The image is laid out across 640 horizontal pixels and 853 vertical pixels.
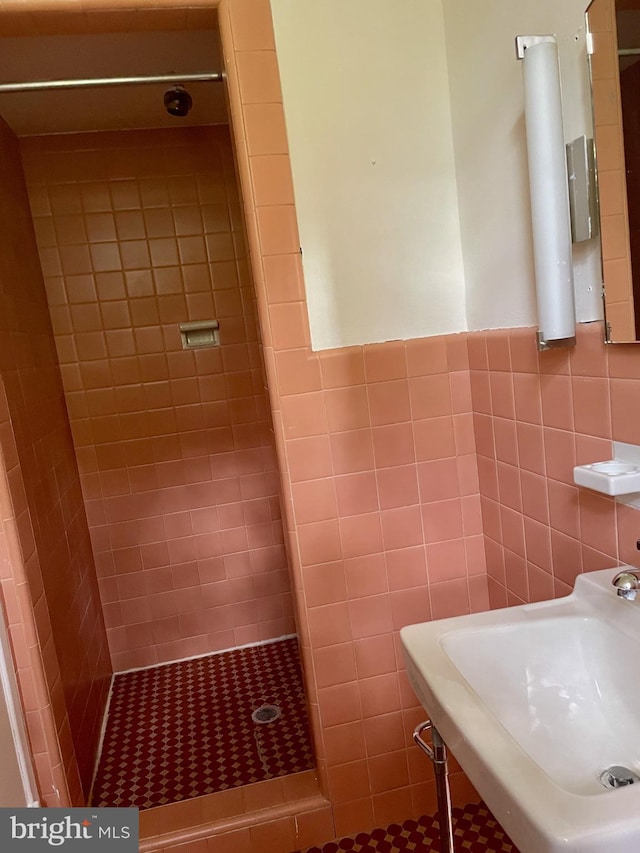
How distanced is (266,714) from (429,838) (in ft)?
2.43

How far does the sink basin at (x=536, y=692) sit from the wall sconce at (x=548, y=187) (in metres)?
0.47

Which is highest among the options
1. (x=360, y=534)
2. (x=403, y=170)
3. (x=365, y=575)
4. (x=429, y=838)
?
(x=403, y=170)

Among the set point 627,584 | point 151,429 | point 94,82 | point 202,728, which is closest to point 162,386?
point 151,429

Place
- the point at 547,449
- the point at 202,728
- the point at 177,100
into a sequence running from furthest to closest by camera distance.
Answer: the point at 202,728
the point at 177,100
the point at 547,449

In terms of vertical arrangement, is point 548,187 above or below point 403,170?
below

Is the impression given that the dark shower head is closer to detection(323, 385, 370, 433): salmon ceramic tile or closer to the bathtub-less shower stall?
the bathtub-less shower stall

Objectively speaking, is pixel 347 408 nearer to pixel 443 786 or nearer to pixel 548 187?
pixel 548 187

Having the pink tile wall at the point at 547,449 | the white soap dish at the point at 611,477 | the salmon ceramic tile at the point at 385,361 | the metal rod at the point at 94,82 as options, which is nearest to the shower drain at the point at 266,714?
the pink tile wall at the point at 547,449

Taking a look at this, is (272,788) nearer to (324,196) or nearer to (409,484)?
(409,484)

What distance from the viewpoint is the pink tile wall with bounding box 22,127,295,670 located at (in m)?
2.27

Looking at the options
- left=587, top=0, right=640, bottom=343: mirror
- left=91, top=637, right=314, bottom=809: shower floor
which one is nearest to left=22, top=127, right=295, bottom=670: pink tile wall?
left=91, top=637, right=314, bottom=809: shower floor

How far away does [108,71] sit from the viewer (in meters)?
1.77

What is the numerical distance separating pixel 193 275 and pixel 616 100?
5.81 feet

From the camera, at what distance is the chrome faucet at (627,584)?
827 millimetres
